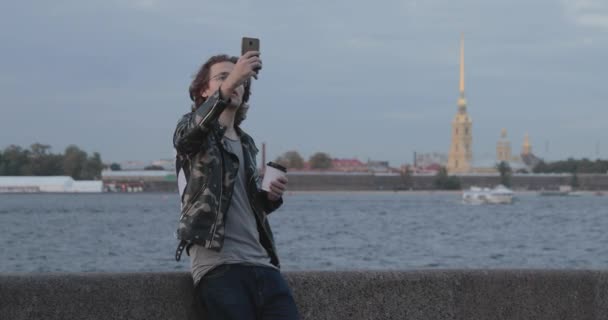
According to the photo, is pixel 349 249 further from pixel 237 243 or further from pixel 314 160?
pixel 314 160

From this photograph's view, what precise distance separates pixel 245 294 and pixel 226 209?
0.83 feet

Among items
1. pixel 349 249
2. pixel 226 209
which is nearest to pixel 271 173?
pixel 226 209

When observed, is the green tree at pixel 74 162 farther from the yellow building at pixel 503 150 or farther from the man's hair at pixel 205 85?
the man's hair at pixel 205 85

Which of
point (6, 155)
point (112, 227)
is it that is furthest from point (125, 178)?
point (112, 227)

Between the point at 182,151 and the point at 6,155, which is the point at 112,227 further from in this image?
the point at 6,155

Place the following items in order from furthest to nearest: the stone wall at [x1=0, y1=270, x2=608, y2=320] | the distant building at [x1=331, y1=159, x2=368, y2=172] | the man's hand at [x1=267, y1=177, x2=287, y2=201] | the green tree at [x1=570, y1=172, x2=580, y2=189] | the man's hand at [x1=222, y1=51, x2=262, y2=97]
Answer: the distant building at [x1=331, y1=159, x2=368, y2=172] → the green tree at [x1=570, y1=172, x2=580, y2=189] → the stone wall at [x1=0, y1=270, x2=608, y2=320] → the man's hand at [x1=267, y1=177, x2=287, y2=201] → the man's hand at [x1=222, y1=51, x2=262, y2=97]

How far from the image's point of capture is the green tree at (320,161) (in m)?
170

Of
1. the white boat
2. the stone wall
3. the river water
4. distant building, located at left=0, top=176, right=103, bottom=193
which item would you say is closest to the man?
the stone wall

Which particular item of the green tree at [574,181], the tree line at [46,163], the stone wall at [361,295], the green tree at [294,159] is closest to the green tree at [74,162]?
the tree line at [46,163]

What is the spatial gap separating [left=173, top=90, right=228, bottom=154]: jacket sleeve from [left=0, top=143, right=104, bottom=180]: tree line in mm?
139400

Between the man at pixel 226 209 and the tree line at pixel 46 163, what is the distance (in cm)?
13929

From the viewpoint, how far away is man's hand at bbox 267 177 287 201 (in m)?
3.34

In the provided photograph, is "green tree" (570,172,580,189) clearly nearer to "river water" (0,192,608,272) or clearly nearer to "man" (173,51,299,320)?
"river water" (0,192,608,272)

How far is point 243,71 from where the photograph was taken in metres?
3.09
